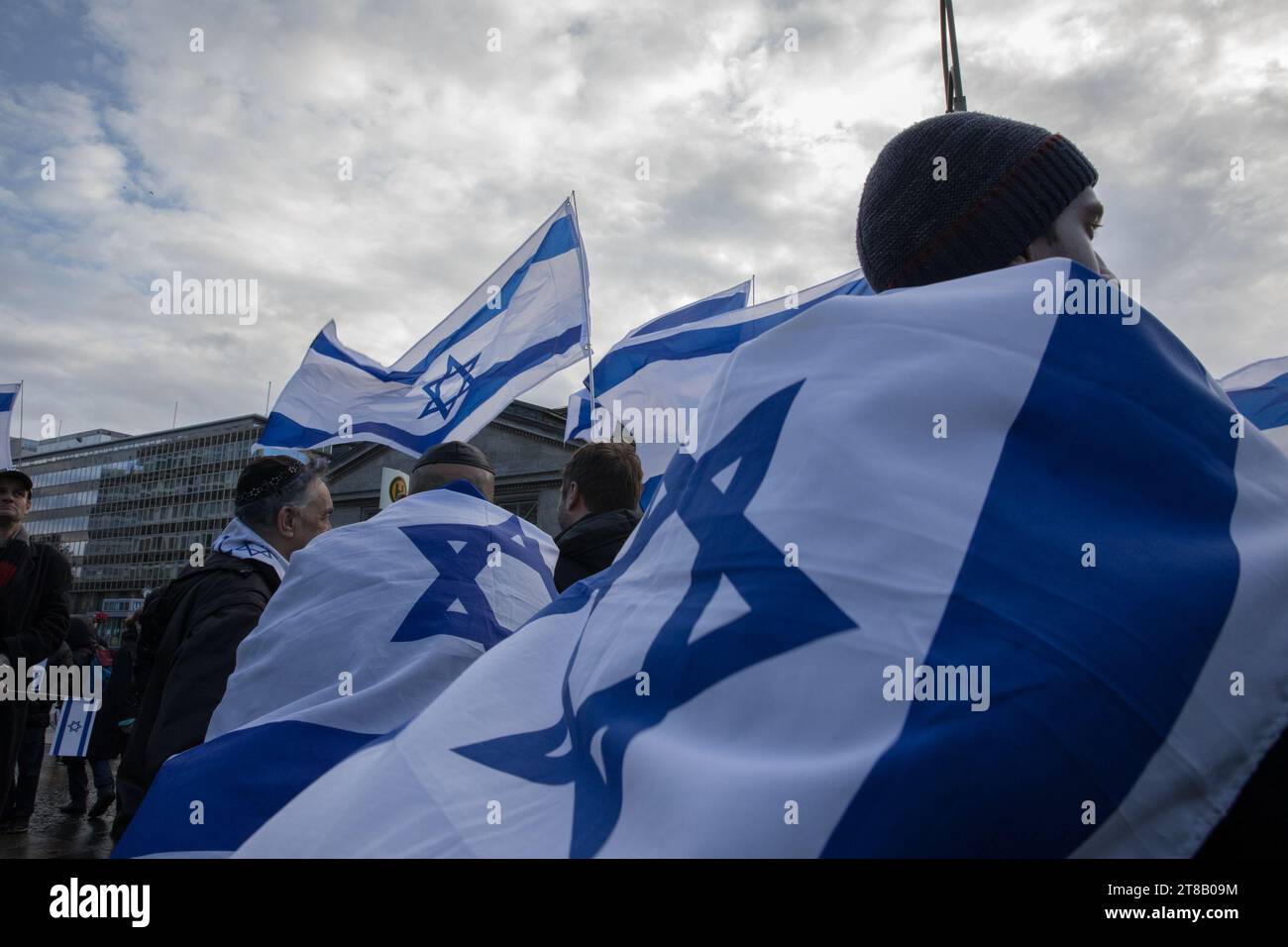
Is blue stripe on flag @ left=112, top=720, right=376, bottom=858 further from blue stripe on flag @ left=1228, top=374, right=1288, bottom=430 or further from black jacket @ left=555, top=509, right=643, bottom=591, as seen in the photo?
blue stripe on flag @ left=1228, top=374, right=1288, bottom=430

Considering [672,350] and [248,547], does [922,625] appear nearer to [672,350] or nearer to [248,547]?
[248,547]

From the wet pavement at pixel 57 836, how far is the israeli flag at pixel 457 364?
123 inches

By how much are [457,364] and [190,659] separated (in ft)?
13.9

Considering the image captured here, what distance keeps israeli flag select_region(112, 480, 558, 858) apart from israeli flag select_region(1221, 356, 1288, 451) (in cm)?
550

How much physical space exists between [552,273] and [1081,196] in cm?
603

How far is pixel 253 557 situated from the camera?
11.9 ft

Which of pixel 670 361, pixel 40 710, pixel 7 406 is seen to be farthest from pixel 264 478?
pixel 7 406

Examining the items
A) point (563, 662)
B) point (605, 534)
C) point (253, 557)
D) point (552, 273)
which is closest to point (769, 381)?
point (563, 662)

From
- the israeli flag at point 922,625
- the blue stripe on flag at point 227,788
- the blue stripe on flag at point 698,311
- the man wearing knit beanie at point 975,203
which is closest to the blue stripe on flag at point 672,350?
the blue stripe on flag at point 698,311

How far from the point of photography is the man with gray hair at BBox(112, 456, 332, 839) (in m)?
3.09

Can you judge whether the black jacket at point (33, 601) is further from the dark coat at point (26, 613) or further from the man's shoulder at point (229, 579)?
the man's shoulder at point (229, 579)

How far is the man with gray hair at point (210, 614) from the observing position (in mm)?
3094

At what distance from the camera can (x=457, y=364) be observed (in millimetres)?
7180
